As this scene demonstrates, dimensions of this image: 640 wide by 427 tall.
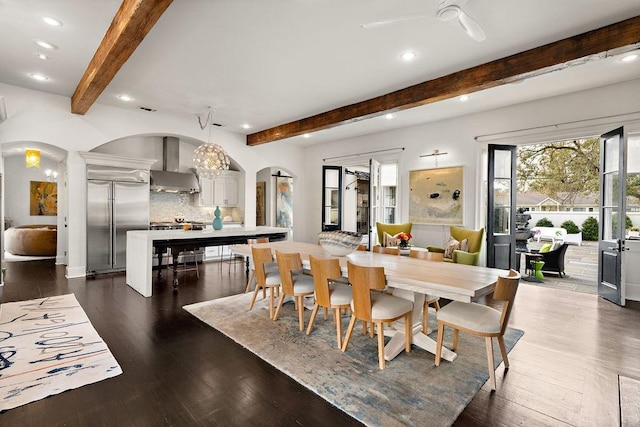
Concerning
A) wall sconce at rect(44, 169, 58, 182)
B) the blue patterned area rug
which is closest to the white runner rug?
the blue patterned area rug

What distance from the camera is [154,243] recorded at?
13.7 feet

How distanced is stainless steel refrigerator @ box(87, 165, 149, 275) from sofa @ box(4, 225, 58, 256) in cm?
291

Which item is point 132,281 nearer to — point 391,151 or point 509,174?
point 391,151

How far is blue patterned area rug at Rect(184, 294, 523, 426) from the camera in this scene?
73.9 inches

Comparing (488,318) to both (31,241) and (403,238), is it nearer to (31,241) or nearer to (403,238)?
(403,238)

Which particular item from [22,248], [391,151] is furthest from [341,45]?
[22,248]

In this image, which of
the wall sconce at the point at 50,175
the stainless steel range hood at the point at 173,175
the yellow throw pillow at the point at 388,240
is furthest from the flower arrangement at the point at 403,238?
the wall sconce at the point at 50,175

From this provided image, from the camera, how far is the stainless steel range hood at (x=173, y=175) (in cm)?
684

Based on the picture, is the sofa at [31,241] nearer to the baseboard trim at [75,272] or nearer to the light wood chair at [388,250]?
the baseboard trim at [75,272]

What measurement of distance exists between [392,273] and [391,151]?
16.1 ft

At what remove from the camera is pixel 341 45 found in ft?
10.9

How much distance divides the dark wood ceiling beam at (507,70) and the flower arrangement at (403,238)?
2.20 m

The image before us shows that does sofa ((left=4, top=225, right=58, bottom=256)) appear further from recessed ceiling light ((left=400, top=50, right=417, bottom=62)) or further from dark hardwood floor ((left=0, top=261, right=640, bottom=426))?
recessed ceiling light ((left=400, top=50, right=417, bottom=62))

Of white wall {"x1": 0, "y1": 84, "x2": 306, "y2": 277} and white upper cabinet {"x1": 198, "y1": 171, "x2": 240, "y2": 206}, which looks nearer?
white wall {"x1": 0, "y1": 84, "x2": 306, "y2": 277}
